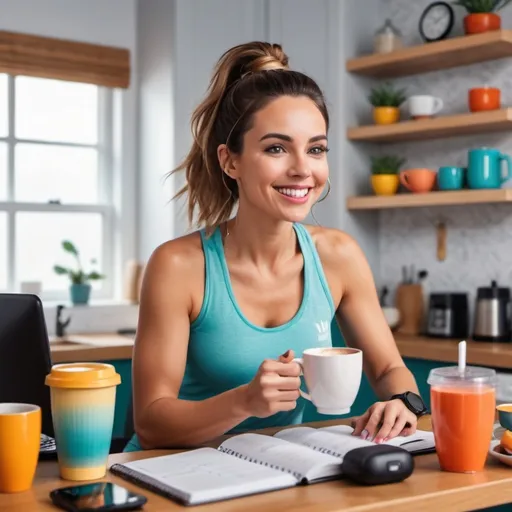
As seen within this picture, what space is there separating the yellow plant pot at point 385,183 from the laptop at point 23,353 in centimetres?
270

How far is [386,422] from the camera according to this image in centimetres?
147

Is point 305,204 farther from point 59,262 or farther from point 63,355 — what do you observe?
point 59,262

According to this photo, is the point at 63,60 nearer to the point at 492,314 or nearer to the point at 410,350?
the point at 410,350

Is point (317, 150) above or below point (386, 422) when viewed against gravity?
above

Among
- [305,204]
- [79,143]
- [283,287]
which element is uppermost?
[79,143]

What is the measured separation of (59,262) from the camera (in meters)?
4.30

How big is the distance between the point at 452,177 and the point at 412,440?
256 centimetres

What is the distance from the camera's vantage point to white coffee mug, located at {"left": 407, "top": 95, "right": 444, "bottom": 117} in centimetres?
394

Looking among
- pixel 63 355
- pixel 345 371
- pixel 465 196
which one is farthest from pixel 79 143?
pixel 345 371

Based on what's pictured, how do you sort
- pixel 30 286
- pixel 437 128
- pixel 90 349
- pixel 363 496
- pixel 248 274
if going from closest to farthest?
pixel 363 496, pixel 248 274, pixel 90 349, pixel 437 128, pixel 30 286

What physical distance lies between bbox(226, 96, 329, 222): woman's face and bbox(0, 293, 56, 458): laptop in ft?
1.59

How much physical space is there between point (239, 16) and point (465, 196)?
53.6 inches

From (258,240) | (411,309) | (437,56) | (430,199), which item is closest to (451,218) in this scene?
(430,199)

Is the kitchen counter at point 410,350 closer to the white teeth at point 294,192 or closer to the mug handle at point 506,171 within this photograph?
the mug handle at point 506,171
